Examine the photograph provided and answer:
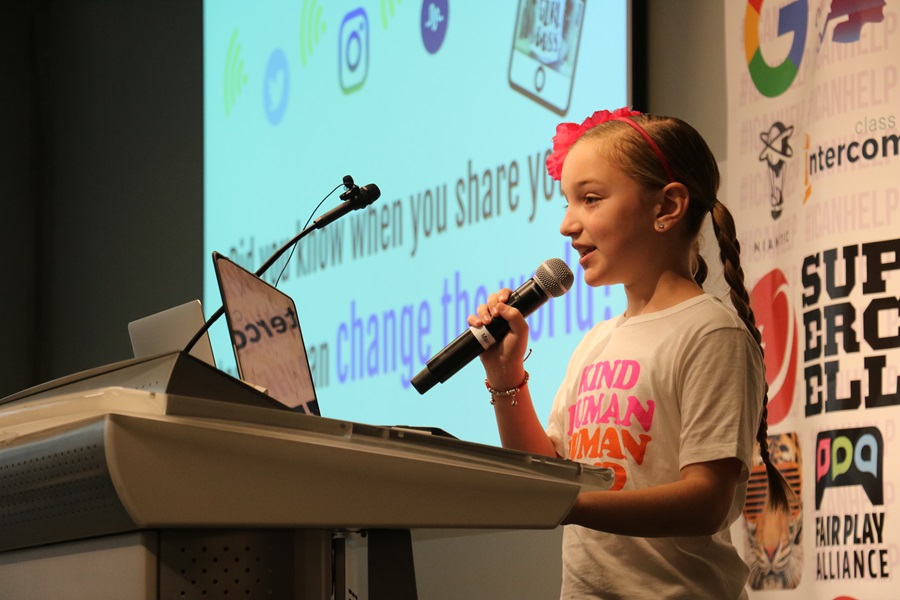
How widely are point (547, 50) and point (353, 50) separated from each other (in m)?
0.94

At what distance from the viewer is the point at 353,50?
3318 mm

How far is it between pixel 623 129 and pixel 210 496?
2.92 feet

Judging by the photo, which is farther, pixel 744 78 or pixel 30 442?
pixel 744 78

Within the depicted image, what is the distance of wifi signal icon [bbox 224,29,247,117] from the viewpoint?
3.88m

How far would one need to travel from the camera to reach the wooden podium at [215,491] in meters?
0.74

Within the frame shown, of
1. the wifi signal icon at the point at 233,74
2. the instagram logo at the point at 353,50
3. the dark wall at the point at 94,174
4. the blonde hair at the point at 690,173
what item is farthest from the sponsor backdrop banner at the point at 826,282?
the dark wall at the point at 94,174

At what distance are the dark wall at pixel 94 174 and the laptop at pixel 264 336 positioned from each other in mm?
2769

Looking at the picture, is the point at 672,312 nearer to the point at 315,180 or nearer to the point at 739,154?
the point at 739,154

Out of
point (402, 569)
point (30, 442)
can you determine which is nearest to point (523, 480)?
point (402, 569)

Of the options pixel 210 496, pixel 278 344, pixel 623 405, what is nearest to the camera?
pixel 210 496

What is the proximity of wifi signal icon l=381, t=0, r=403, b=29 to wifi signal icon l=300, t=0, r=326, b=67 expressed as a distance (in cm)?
34

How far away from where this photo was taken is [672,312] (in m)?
1.40

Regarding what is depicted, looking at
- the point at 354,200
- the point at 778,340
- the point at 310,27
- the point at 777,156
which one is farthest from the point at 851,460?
the point at 310,27

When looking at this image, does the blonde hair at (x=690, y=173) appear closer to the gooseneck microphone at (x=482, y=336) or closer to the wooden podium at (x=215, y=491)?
the gooseneck microphone at (x=482, y=336)
